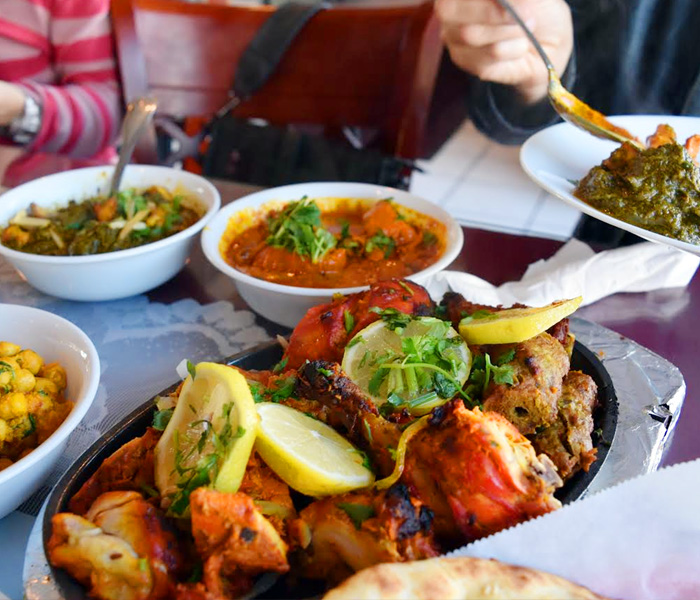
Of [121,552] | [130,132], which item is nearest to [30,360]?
[121,552]

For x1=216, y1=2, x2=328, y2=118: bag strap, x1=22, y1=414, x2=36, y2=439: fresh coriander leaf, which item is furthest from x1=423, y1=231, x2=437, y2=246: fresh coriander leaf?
x1=216, y1=2, x2=328, y2=118: bag strap

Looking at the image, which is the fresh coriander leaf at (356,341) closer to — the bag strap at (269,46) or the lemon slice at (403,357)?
the lemon slice at (403,357)

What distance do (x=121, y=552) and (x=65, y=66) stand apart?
2799 millimetres

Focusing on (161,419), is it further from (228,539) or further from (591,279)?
(591,279)

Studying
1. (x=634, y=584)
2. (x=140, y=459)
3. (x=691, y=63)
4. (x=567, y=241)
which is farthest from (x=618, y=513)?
(x=691, y=63)

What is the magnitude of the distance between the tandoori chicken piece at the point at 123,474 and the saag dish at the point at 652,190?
42.5 inches

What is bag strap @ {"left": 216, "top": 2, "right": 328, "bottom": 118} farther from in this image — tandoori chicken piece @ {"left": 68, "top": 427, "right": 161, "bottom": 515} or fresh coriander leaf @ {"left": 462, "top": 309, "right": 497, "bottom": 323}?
tandoori chicken piece @ {"left": 68, "top": 427, "right": 161, "bottom": 515}

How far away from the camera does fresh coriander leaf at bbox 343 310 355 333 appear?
46.9 inches

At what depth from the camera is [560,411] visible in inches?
40.3

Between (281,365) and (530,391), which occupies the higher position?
(530,391)

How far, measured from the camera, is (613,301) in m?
1.74

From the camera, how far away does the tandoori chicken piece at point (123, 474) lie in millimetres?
916

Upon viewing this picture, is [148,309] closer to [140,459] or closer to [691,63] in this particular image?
[140,459]

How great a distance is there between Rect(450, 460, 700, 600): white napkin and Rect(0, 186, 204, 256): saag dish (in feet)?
4.42
